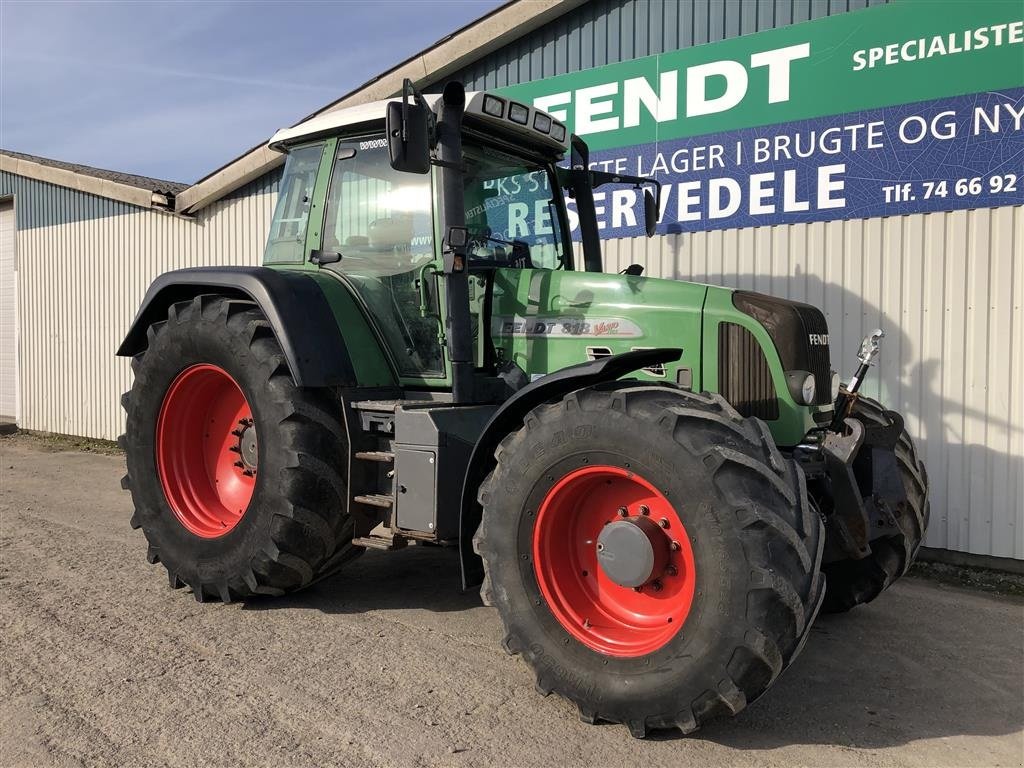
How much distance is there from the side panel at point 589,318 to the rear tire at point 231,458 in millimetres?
1082

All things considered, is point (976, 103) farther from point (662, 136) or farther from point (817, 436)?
point (817, 436)

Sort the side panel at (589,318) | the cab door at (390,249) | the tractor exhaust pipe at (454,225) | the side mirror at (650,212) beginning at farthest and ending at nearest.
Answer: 1. the side mirror at (650,212)
2. the cab door at (390,249)
3. the tractor exhaust pipe at (454,225)
4. the side panel at (589,318)

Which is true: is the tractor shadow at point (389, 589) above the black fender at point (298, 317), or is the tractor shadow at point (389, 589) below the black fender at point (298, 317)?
below

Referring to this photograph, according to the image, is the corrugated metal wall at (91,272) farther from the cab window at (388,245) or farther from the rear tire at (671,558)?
the rear tire at (671,558)

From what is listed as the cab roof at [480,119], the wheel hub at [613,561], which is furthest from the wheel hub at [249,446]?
the wheel hub at [613,561]

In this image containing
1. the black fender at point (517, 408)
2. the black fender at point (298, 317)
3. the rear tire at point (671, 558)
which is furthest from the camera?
the black fender at point (298, 317)

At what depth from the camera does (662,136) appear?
732 cm

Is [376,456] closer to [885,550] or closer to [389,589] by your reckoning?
[389,589]

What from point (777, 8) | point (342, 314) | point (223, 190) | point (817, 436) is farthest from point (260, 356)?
point (223, 190)

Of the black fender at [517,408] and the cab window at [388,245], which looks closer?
the black fender at [517,408]

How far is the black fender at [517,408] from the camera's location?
3523 mm

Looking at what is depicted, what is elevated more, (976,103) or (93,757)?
(976,103)

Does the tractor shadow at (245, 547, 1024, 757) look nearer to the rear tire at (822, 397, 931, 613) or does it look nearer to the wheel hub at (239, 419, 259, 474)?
the rear tire at (822, 397, 931, 613)

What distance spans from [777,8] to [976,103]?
5.49 ft
